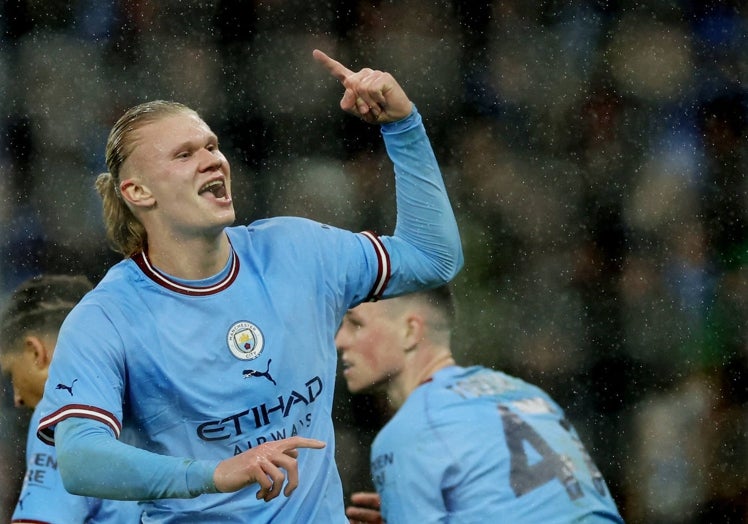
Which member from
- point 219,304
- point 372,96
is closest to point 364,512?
point 219,304

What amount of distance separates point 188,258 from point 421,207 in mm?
454

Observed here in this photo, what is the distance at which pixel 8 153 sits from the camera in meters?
5.02

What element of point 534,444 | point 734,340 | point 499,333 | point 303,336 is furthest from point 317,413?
point 734,340

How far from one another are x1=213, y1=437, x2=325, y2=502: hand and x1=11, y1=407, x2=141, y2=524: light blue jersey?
0.80 meters

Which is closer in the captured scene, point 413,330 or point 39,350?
point 39,350

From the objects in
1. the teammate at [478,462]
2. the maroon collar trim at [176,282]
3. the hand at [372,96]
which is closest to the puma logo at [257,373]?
the maroon collar trim at [176,282]

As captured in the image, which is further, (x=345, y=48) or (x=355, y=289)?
(x=345, y=48)

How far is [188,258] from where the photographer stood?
2217 mm

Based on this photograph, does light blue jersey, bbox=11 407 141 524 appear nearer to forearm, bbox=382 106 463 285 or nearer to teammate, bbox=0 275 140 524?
teammate, bbox=0 275 140 524

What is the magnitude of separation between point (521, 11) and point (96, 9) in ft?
6.01

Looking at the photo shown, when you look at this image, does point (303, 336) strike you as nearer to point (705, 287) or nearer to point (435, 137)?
point (435, 137)

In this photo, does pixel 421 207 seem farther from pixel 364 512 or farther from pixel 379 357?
pixel 379 357

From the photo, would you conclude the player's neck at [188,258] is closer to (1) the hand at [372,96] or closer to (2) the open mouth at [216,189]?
(2) the open mouth at [216,189]

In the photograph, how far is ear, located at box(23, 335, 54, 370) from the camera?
315cm
